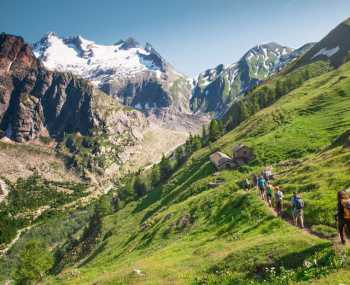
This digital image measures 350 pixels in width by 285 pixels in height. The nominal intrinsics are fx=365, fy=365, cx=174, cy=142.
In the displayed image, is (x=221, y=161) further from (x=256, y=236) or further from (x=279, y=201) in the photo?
(x=256, y=236)

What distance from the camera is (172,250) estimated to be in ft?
147

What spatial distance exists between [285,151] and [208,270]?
6066 centimetres

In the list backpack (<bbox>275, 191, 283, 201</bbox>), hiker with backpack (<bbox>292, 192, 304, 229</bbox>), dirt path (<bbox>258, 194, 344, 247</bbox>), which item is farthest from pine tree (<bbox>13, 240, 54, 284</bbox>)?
hiker with backpack (<bbox>292, 192, 304, 229</bbox>)

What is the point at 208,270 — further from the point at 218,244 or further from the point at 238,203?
the point at 238,203

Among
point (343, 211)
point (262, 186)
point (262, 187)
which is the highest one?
point (262, 186)

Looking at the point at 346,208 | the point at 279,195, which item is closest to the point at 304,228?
the point at 279,195

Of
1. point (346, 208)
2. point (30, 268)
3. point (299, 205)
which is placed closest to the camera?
point (346, 208)

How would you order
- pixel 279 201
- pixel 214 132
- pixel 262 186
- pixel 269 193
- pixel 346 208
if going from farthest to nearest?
pixel 214 132
pixel 262 186
pixel 269 193
pixel 279 201
pixel 346 208

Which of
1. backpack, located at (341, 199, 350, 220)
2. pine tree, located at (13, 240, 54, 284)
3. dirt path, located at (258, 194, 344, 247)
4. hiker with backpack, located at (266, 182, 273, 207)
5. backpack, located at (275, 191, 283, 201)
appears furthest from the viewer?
pine tree, located at (13, 240, 54, 284)

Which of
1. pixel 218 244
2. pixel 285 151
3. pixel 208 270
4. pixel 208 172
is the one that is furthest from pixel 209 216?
pixel 208 172

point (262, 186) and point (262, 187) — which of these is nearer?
point (262, 186)

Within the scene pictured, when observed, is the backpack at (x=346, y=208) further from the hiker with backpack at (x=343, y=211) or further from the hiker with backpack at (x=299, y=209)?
the hiker with backpack at (x=299, y=209)

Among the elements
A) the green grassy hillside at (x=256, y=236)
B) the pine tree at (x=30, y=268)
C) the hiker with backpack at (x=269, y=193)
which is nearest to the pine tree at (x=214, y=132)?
the green grassy hillside at (x=256, y=236)

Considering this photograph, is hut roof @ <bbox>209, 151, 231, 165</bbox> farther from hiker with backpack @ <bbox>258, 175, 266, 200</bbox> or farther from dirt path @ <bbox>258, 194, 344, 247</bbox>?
dirt path @ <bbox>258, 194, 344, 247</bbox>
